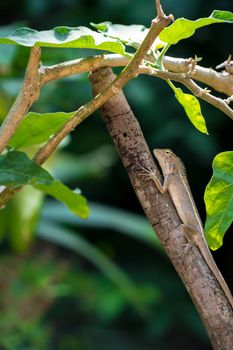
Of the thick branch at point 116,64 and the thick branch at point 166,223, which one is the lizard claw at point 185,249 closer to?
the thick branch at point 166,223

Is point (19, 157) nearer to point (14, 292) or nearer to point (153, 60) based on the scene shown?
point (153, 60)

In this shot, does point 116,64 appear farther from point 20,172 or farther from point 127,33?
point 20,172

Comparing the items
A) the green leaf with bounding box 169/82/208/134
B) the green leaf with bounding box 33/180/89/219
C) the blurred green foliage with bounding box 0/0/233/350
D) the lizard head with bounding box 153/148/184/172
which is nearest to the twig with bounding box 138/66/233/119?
the green leaf with bounding box 169/82/208/134

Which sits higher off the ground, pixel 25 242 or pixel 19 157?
pixel 19 157

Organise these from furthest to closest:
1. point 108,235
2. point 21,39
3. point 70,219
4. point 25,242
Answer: point 108,235 < point 70,219 < point 25,242 < point 21,39

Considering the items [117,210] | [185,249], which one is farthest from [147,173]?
[117,210]

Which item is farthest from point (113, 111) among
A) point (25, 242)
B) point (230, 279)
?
point (230, 279)
